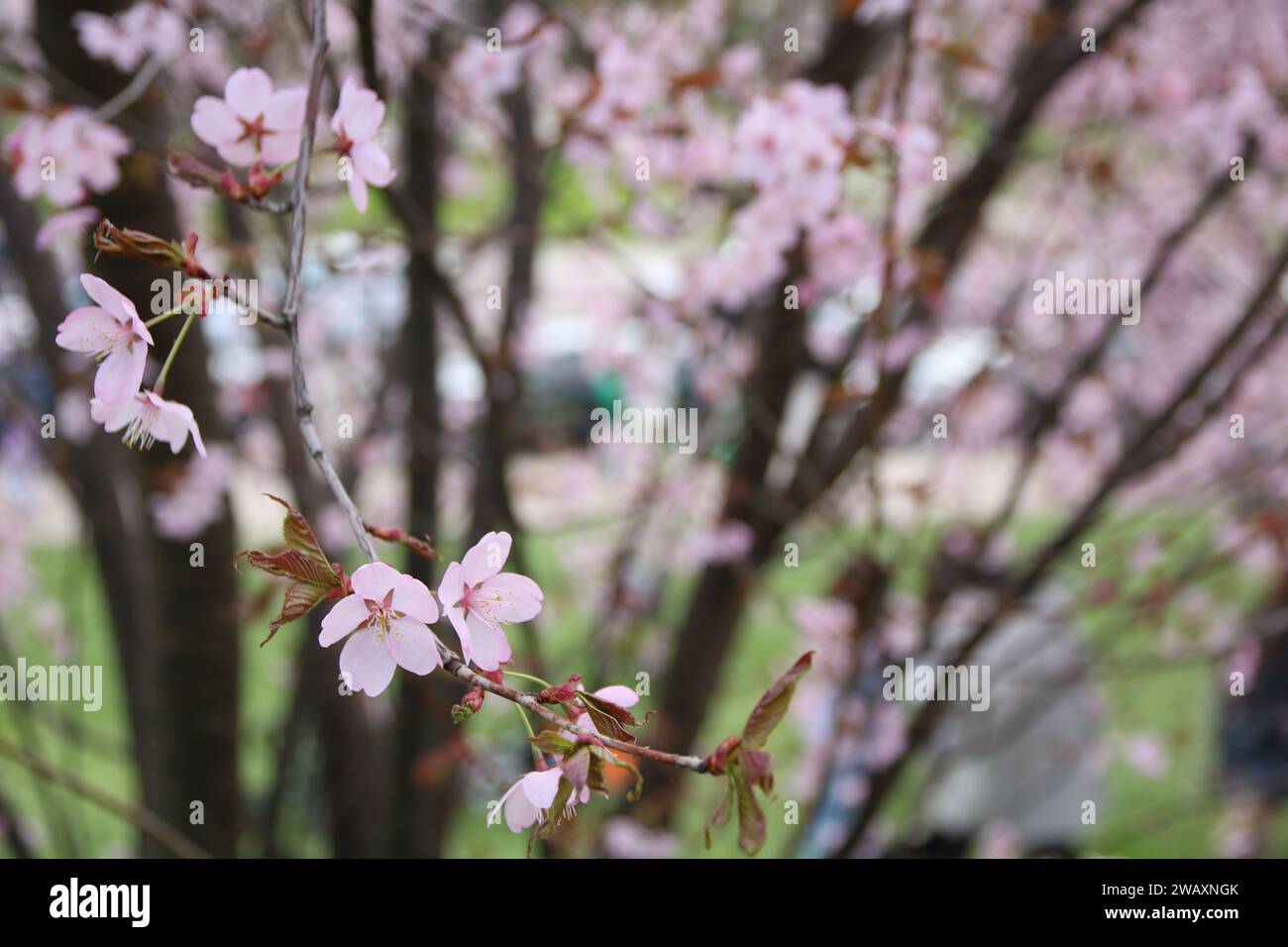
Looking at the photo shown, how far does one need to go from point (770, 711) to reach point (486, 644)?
0.18 metres

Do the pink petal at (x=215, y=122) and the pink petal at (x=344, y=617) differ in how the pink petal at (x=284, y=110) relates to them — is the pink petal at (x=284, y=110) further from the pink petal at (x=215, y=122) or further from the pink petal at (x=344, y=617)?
the pink petal at (x=344, y=617)

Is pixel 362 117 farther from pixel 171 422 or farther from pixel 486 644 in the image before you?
pixel 486 644

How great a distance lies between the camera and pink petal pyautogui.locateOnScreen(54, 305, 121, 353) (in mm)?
738

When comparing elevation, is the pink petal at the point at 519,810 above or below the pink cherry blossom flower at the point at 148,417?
below

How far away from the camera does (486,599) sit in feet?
2.27

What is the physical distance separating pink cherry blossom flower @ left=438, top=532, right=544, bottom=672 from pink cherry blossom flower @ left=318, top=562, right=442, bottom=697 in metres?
0.02

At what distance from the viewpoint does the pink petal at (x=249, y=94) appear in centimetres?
92

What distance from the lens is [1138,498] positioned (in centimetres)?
402

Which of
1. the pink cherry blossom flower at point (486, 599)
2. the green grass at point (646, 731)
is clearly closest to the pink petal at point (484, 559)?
the pink cherry blossom flower at point (486, 599)

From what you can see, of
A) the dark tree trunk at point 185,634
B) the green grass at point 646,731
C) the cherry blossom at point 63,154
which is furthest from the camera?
the green grass at point 646,731

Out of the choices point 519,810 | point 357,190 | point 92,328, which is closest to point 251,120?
point 357,190

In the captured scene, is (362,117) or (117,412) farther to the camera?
(362,117)

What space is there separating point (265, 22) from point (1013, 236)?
3189 mm
